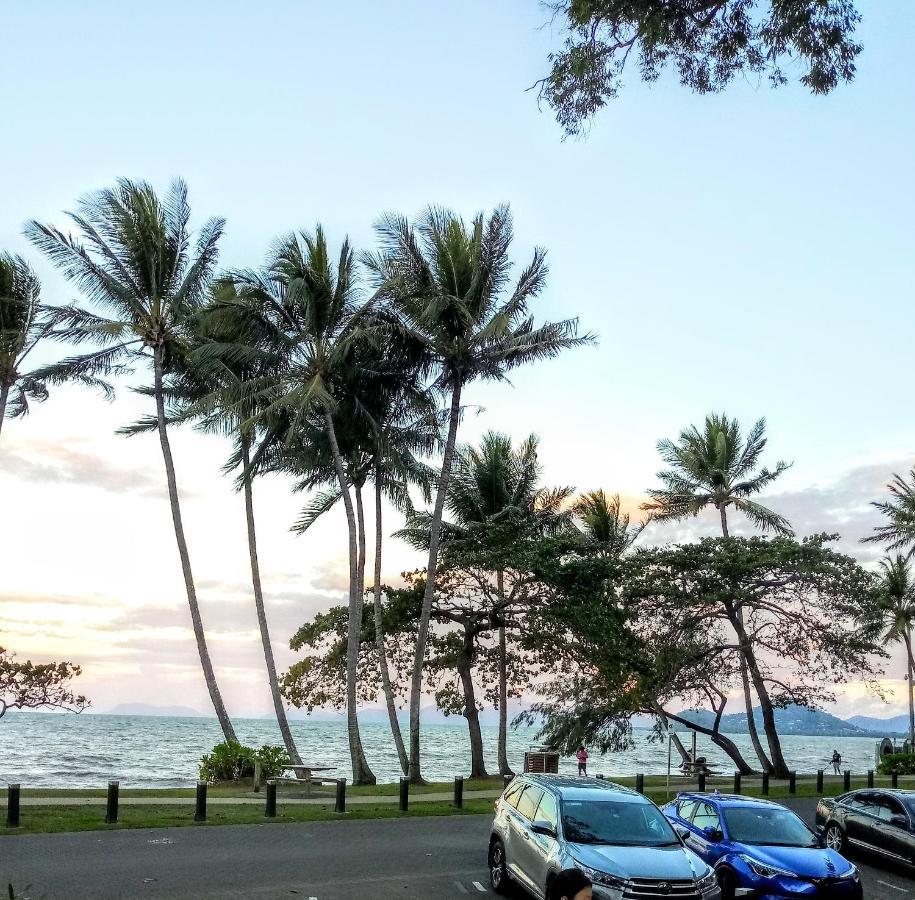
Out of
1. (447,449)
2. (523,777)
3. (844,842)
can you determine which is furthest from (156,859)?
(447,449)

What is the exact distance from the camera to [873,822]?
17.3m

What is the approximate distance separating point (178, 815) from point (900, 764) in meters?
33.1

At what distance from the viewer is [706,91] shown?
13.5 meters

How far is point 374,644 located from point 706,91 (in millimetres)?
26660

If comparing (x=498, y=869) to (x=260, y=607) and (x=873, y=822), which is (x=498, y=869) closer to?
(x=873, y=822)

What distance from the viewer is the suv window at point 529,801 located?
42.7 feet

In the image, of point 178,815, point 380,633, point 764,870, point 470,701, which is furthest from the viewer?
point 470,701

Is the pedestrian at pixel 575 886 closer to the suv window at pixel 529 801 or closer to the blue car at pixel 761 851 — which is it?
the suv window at pixel 529 801

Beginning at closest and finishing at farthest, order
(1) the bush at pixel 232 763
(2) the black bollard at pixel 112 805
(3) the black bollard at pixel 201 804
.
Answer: (2) the black bollard at pixel 112 805 < (3) the black bollard at pixel 201 804 < (1) the bush at pixel 232 763

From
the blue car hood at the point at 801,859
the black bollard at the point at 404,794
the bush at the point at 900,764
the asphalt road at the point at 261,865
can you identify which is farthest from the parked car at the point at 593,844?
the bush at the point at 900,764

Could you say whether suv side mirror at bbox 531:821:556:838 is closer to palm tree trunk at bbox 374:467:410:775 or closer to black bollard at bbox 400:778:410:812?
black bollard at bbox 400:778:410:812

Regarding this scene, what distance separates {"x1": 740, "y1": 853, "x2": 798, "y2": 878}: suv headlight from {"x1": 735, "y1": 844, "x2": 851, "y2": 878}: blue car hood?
5 centimetres

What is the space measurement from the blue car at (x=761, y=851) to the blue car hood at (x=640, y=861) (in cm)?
158

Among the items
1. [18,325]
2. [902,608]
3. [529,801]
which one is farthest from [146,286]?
[902,608]
